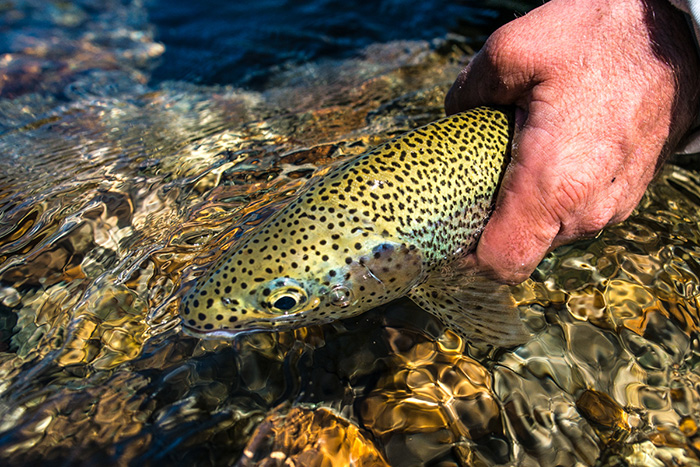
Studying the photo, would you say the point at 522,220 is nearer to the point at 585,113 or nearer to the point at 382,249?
the point at 585,113

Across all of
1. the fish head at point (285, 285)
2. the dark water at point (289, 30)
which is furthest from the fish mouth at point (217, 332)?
the dark water at point (289, 30)

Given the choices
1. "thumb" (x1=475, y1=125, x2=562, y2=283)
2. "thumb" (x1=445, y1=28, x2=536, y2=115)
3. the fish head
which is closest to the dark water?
"thumb" (x1=445, y1=28, x2=536, y2=115)

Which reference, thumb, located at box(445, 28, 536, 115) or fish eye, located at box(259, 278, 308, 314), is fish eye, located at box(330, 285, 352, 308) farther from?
thumb, located at box(445, 28, 536, 115)

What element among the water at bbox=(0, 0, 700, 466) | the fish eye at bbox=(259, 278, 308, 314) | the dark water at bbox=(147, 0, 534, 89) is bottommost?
the water at bbox=(0, 0, 700, 466)

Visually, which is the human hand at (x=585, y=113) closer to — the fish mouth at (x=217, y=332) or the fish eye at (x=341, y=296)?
the fish eye at (x=341, y=296)

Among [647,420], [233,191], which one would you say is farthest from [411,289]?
[233,191]

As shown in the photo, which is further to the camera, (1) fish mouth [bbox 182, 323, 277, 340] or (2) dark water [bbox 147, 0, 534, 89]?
(2) dark water [bbox 147, 0, 534, 89]
